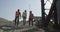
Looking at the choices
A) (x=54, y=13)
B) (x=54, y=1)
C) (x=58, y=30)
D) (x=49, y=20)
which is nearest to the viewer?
(x=58, y=30)

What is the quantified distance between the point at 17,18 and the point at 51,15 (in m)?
4.52

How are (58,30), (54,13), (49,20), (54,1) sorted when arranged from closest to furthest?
(58,30) → (54,1) → (54,13) → (49,20)

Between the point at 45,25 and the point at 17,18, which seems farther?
the point at 45,25

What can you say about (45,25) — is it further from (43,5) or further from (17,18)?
(17,18)

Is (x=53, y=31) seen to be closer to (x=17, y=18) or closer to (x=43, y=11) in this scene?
(x=17, y=18)

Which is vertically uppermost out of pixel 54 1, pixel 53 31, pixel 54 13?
pixel 54 1

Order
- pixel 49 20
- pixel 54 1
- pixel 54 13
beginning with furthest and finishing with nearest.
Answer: pixel 49 20
pixel 54 13
pixel 54 1

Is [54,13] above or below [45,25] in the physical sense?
above

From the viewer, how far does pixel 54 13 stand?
74.6 feet

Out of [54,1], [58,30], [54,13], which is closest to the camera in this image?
[58,30]

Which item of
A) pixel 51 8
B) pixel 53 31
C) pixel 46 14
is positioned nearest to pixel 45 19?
pixel 46 14

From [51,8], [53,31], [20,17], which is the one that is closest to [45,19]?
[51,8]

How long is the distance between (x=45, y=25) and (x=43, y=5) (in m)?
2.61

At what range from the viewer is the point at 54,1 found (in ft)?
69.7
